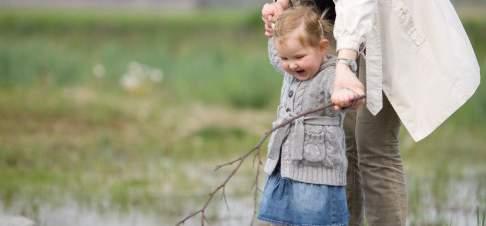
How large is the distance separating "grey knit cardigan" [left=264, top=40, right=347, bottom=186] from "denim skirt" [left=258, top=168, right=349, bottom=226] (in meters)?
0.03

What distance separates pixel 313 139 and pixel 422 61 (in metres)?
0.52

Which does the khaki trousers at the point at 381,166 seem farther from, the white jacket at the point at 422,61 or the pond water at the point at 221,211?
the pond water at the point at 221,211

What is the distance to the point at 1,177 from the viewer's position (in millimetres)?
7391

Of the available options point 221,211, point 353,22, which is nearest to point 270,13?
point 353,22

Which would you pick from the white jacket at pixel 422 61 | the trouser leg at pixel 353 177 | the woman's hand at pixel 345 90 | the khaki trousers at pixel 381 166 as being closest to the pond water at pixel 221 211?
the trouser leg at pixel 353 177

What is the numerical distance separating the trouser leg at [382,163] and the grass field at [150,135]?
818mm

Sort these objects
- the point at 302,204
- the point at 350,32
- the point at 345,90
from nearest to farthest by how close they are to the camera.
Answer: the point at 345,90 < the point at 350,32 < the point at 302,204

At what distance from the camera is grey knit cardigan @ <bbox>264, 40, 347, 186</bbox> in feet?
13.2

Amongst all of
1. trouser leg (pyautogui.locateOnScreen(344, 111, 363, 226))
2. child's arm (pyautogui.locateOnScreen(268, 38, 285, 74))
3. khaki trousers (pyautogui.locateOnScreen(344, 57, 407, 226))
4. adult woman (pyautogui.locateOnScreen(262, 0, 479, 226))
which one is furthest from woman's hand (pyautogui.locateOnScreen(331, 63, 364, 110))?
trouser leg (pyautogui.locateOnScreen(344, 111, 363, 226))

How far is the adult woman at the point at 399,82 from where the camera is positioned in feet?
13.7

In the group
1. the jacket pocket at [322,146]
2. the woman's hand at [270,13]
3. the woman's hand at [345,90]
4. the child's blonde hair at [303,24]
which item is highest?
the woman's hand at [270,13]

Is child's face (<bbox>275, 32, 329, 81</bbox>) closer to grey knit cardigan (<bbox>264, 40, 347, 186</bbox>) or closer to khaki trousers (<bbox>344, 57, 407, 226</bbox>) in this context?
grey knit cardigan (<bbox>264, 40, 347, 186</bbox>)

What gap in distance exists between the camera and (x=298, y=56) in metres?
4.06

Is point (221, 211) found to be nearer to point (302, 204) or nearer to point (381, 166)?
point (381, 166)
